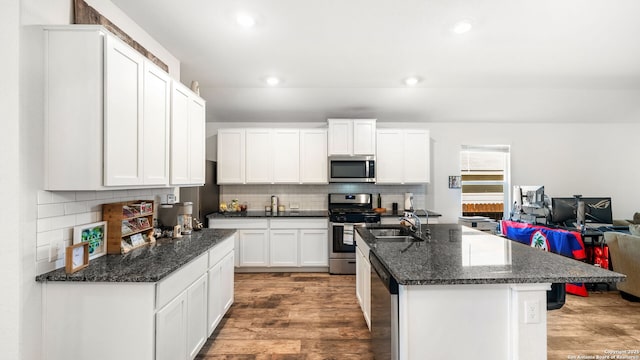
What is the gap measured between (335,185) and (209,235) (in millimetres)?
2641

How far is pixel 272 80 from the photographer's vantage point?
148 inches

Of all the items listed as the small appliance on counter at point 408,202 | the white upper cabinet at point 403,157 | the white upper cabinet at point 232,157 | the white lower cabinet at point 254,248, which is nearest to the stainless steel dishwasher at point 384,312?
the white lower cabinet at point 254,248

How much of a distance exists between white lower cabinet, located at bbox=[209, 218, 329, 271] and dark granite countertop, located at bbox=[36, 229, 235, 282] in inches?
70.4

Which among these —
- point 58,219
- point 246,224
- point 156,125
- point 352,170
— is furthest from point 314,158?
point 58,219

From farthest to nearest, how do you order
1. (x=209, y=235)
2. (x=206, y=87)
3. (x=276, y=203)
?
(x=276, y=203) → (x=206, y=87) → (x=209, y=235)

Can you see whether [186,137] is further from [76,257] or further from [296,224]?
[296,224]

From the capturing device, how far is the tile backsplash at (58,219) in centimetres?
163

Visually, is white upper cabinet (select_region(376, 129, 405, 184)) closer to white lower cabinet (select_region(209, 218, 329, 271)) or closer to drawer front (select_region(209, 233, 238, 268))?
white lower cabinet (select_region(209, 218, 329, 271))

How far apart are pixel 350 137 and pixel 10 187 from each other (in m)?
3.77

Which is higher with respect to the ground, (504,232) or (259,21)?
(259,21)

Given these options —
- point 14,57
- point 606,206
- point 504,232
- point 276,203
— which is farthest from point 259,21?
point 606,206

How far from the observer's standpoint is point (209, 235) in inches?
109

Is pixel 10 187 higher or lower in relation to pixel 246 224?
higher

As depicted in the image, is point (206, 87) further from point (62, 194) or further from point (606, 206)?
point (606, 206)
